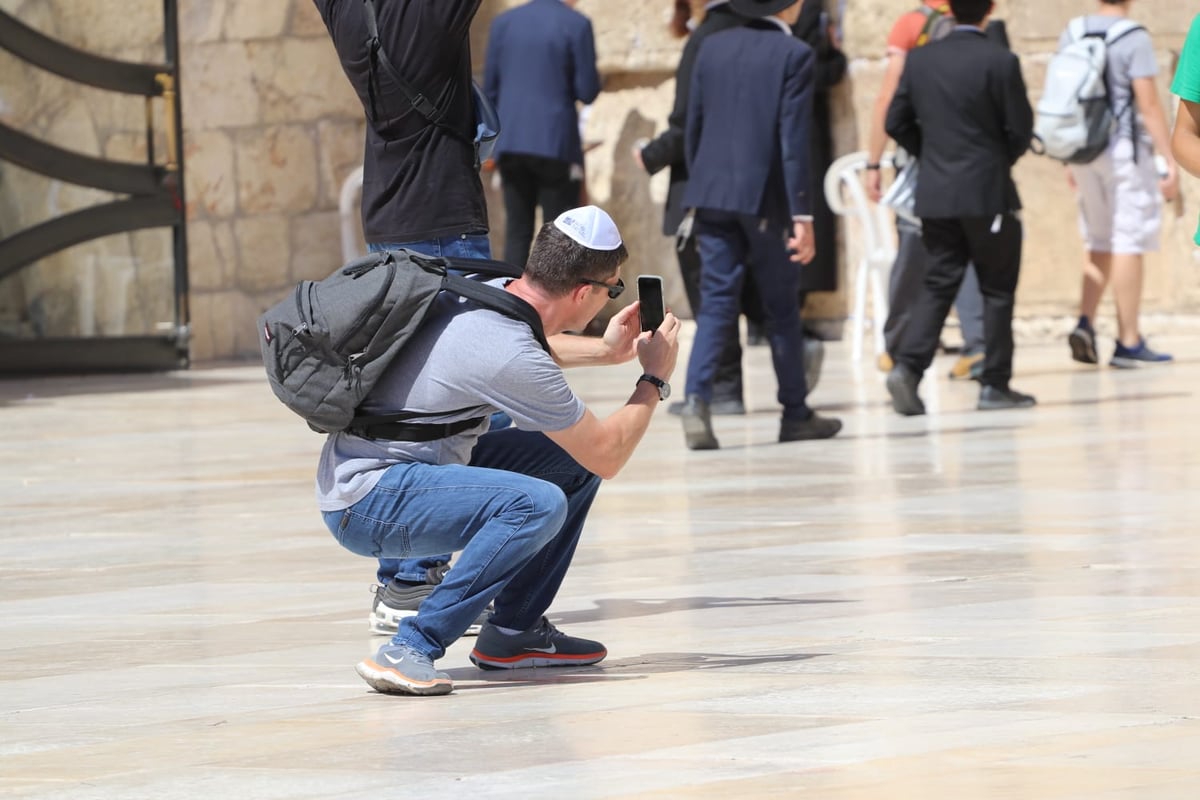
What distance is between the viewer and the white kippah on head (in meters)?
4.47

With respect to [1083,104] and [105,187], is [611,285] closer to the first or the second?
[1083,104]

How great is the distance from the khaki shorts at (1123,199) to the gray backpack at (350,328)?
7783 millimetres

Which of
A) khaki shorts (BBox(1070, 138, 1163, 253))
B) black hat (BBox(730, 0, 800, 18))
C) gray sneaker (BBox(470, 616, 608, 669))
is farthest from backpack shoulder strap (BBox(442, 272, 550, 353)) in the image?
khaki shorts (BBox(1070, 138, 1163, 253))

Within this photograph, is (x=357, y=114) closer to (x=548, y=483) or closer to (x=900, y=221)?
(x=900, y=221)

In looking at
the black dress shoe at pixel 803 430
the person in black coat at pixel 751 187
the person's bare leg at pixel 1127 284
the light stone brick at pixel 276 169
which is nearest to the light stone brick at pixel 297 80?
the light stone brick at pixel 276 169

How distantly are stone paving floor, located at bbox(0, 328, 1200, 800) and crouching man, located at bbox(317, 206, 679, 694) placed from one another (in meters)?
0.09

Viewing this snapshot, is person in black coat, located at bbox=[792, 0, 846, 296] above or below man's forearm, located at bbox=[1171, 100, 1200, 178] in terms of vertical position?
below

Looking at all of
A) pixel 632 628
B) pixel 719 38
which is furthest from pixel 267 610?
pixel 719 38

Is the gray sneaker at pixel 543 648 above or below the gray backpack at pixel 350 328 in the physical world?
below

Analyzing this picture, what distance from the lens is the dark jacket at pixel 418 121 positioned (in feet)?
17.7

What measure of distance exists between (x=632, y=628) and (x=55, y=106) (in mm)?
9131

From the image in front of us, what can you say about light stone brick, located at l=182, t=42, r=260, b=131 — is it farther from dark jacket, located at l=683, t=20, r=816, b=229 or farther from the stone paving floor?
dark jacket, located at l=683, t=20, r=816, b=229

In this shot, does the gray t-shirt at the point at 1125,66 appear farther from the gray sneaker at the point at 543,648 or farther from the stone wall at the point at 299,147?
the gray sneaker at the point at 543,648

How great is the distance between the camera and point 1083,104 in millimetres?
11570
